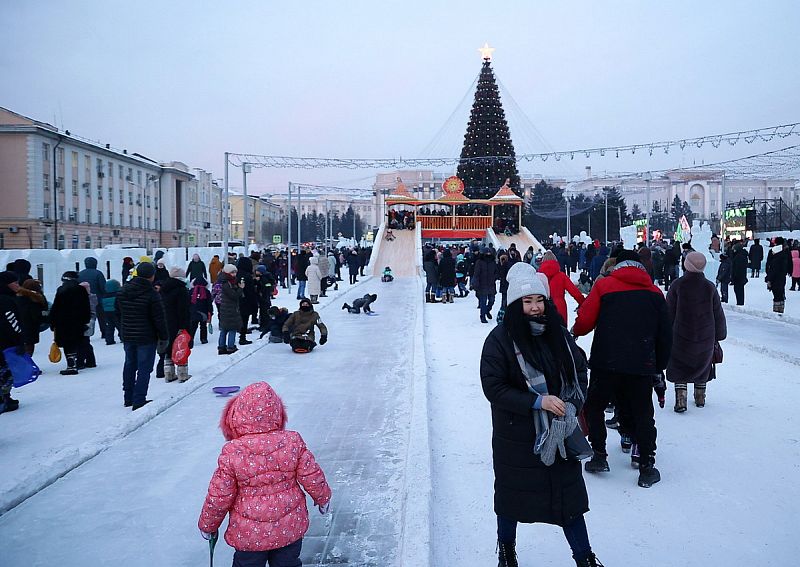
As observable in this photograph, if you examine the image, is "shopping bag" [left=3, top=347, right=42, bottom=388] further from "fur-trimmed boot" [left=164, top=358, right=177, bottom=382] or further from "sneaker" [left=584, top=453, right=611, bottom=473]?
"sneaker" [left=584, top=453, right=611, bottom=473]

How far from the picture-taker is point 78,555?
12.8 ft

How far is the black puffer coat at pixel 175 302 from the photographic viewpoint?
28.9ft

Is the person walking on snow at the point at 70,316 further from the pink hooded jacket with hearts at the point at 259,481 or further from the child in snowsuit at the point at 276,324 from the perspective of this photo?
the pink hooded jacket with hearts at the point at 259,481

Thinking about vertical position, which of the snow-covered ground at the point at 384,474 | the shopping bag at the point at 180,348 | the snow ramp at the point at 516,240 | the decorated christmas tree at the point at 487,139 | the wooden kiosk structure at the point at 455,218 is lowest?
the snow-covered ground at the point at 384,474

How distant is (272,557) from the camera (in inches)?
119

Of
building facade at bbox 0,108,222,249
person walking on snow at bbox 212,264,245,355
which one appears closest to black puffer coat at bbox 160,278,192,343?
person walking on snow at bbox 212,264,245,355

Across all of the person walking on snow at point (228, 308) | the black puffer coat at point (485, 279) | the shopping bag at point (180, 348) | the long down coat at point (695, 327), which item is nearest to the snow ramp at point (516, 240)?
the black puffer coat at point (485, 279)

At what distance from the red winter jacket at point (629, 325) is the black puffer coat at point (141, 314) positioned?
4.63 m

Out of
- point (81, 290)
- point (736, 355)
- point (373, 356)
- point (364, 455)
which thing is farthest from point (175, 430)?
point (736, 355)

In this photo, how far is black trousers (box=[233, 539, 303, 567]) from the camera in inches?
117

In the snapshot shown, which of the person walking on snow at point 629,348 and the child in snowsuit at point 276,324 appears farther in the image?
the child in snowsuit at point 276,324

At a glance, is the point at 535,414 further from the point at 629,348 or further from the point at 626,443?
the point at 626,443

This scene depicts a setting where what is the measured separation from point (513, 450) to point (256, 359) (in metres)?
7.90

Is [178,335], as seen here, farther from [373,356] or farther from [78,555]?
[78,555]
